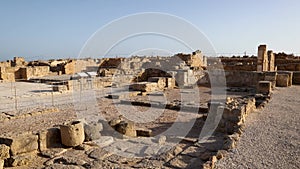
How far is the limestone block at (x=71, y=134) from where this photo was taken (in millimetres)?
7098

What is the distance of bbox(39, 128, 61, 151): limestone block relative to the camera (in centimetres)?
698

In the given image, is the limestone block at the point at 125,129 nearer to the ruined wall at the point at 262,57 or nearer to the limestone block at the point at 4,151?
the limestone block at the point at 4,151

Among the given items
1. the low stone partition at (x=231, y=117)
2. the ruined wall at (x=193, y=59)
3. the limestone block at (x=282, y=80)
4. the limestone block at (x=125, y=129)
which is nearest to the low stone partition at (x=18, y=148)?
the limestone block at (x=125, y=129)

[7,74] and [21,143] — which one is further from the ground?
[7,74]

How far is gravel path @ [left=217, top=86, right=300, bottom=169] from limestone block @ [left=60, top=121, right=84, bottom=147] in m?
3.96

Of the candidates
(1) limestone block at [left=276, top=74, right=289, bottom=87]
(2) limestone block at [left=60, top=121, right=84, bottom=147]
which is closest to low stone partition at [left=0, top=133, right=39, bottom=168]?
(2) limestone block at [left=60, top=121, right=84, bottom=147]

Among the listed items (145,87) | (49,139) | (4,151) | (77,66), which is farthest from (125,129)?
(77,66)

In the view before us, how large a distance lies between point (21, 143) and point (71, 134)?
48.7 inches

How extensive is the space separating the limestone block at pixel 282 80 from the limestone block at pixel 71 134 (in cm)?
1460

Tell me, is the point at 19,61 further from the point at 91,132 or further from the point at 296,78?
the point at 296,78

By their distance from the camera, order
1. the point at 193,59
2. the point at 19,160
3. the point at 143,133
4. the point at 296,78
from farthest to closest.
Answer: the point at 193,59 < the point at 296,78 < the point at 143,133 < the point at 19,160

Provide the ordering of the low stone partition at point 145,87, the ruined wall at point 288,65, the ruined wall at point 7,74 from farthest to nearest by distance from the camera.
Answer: the ruined wall at point 288,65, the ruined wall at point 7,74, the low stone partition at point 145,87

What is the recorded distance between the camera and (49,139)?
23.7ft

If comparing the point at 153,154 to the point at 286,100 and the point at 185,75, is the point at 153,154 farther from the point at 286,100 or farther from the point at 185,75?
the point at 185,75
